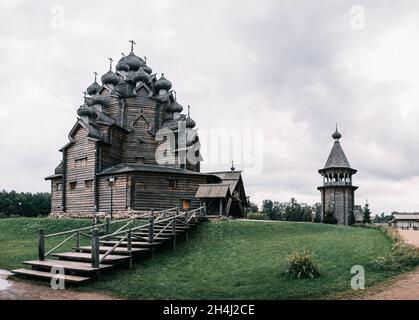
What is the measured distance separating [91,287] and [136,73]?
30.6m

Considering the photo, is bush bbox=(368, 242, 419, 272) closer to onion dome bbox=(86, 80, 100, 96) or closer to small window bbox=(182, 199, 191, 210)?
small window bbox=(182, 199, 191, 210)

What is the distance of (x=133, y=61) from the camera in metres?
42.1

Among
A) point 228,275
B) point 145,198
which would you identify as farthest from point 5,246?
point 228,275

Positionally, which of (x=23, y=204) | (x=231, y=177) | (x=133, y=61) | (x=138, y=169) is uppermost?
(x=133, y=61)

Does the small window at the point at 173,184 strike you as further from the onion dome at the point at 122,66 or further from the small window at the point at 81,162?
the onion dome at the point at 122,66

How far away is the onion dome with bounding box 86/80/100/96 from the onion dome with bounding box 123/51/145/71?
4.43m

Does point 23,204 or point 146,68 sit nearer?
point 146,68

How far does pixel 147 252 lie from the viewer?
1636cm

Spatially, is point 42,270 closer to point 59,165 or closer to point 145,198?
point 145,198

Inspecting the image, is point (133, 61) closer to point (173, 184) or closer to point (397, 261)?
point (173, 184)

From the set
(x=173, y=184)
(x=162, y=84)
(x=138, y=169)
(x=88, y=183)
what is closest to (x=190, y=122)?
(x=162, y=84)

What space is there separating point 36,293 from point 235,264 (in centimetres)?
753

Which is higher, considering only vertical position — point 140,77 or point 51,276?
point 140,77

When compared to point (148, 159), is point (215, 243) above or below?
below
